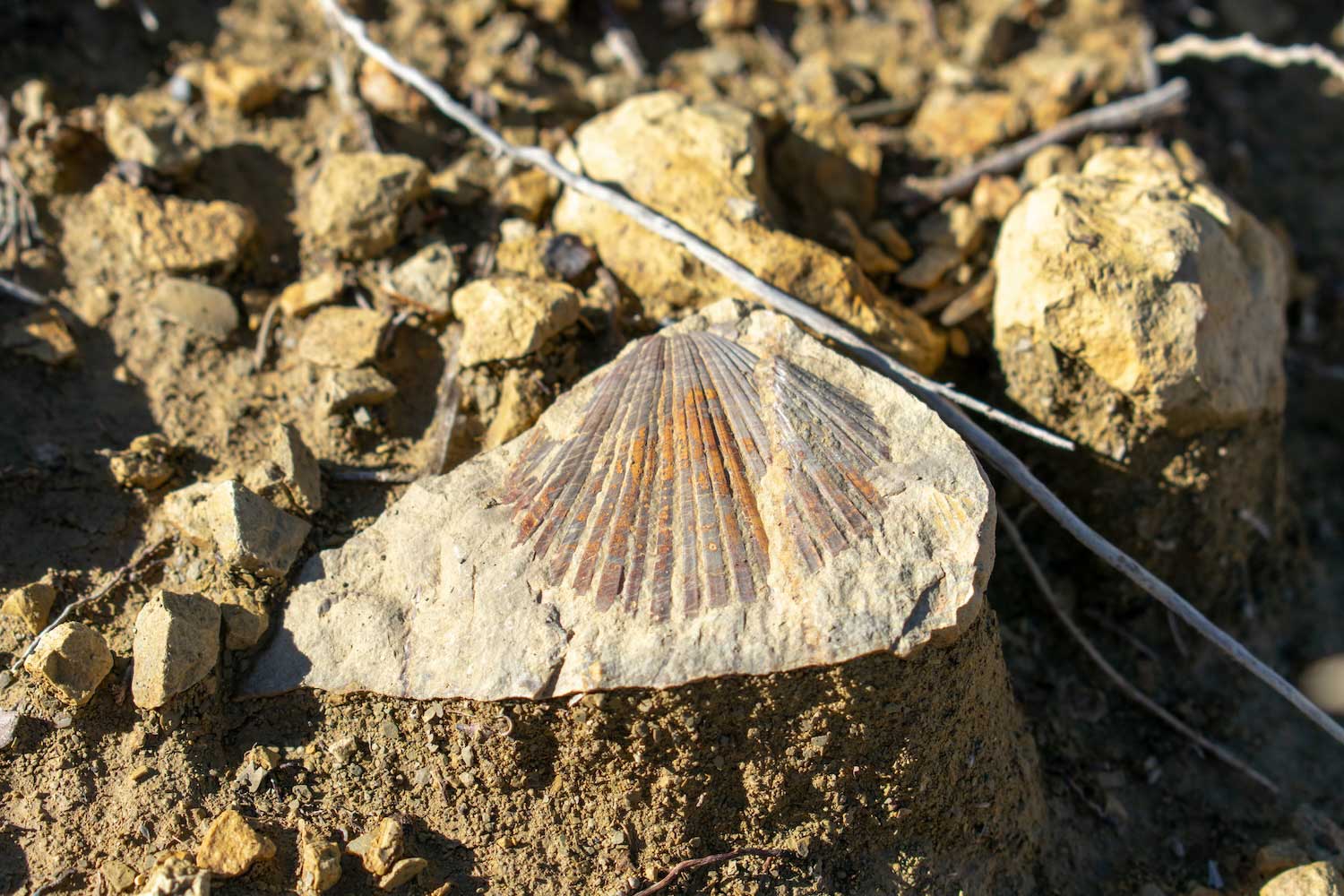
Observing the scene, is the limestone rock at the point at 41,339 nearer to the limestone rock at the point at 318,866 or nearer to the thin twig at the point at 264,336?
the thin twig at the point at 264,336

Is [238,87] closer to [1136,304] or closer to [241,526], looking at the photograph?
[241,526]

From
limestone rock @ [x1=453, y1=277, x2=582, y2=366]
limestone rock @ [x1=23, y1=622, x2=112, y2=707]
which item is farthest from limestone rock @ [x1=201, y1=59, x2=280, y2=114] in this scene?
limestone rock @ [x1=23, y1=622, x2=112, y2=707]

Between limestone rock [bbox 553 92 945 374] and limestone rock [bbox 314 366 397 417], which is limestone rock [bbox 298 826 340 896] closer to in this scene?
limestone rock [bbox 314 366 397 417]

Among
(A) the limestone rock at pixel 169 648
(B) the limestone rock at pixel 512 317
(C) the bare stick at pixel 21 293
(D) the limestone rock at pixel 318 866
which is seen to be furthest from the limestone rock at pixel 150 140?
(D) the limestone rock at pixel 318 866

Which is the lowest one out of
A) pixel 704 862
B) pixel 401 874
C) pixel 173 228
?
pixel 704 862

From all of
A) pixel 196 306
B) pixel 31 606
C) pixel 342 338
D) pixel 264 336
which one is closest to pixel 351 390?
pixel 342 338

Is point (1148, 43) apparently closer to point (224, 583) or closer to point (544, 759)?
point (544, 759)

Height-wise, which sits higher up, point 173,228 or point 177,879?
point 173,228
